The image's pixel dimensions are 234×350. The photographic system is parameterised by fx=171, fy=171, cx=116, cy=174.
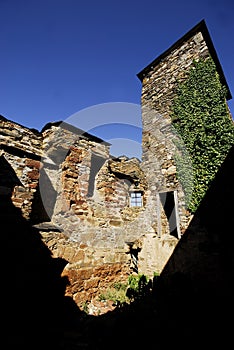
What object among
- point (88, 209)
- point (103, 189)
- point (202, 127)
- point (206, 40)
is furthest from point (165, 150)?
point (206, 40)

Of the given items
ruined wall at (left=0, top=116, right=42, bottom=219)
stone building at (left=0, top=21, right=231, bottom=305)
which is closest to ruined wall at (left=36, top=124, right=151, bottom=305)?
stone building at (left=0, top=21, right=231, bottom=305)

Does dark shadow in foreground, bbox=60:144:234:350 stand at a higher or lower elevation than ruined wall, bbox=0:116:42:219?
lower

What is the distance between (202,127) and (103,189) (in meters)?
3.66

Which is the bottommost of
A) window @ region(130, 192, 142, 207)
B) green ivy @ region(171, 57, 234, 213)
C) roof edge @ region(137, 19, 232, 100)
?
window @ region(130, 192, 142, 207)

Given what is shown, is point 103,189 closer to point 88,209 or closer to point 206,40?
point 88,209

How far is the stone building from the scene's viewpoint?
→ 4062 millimetres

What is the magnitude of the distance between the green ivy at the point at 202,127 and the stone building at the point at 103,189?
39cm

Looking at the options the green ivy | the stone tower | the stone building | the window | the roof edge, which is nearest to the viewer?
the stone building

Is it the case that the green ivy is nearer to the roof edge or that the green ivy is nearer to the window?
the roof edge

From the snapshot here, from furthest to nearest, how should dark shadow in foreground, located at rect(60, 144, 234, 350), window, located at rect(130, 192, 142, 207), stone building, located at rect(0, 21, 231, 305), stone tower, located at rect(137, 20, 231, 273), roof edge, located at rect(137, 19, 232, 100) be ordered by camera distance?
window, located at rect(130, 192, 142, 207) < roof edge, located at rect(137, 19, 232, 100) < stone tower, located at rect(137, 20, 231, 273) < stone building, located at rect(0, 21, 231, 305) < dark shadow in foreground, located at rect(60, 144, 234, 350)

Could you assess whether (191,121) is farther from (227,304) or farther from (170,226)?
(227,304)

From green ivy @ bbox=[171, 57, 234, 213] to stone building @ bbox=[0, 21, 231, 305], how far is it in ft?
1.28

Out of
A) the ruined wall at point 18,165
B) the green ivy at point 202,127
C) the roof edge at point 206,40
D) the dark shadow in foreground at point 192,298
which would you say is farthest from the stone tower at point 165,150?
the ruined wall at point 18,165

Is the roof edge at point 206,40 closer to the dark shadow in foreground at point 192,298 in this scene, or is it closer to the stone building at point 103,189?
the stone building at point 103,189
